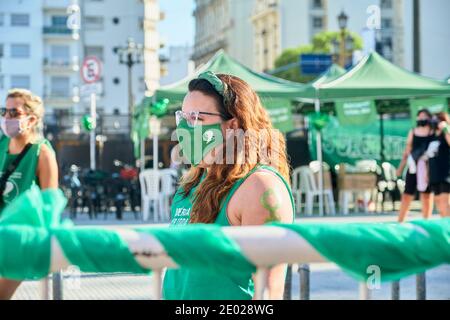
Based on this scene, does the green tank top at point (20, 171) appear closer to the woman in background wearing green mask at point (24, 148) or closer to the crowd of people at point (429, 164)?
the woman in background wearing green mask at point (24, 148)

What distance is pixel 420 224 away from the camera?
1.83m

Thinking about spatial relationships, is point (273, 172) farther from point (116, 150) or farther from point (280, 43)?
point (280, 43)

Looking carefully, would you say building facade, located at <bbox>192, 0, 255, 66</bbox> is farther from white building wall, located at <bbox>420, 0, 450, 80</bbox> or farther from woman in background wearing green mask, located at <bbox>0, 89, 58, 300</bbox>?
woman in background wearing green mask, located at <bbox>0, 89, 58, 300</bbox>

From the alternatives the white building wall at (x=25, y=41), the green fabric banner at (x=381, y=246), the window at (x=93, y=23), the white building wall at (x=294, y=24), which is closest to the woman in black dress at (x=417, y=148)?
the green fabric banner at (x=381, y=246)

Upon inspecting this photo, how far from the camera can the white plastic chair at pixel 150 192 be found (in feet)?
61.7

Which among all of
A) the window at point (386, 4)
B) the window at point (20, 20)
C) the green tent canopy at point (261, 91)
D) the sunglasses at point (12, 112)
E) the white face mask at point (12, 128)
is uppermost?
the window at point (386, 4)

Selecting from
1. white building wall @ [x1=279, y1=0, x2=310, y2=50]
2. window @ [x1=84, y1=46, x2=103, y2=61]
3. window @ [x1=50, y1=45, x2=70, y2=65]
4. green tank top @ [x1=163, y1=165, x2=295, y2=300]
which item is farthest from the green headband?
white building wall @ [x1=279, y1=0, x2=310, y2=50]

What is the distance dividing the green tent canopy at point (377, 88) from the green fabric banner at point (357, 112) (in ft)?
2.31

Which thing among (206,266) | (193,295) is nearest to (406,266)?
(206,266)

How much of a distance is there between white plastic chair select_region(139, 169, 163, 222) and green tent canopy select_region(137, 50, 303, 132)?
4.40 feet

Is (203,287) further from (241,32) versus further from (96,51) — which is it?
(241,32)

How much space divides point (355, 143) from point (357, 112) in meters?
2.66

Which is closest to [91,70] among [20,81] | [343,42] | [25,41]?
[343,42]
